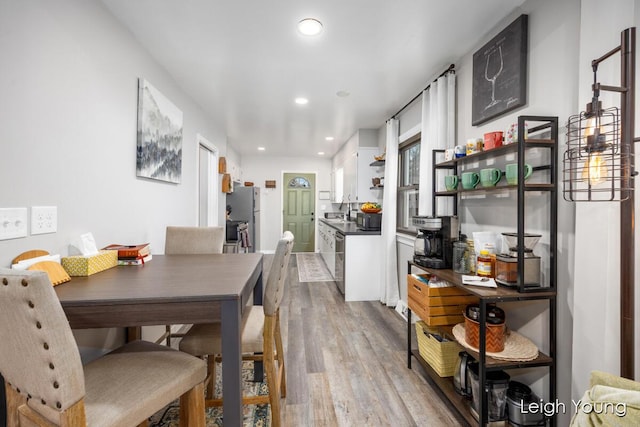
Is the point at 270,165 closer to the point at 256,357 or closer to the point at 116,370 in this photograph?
the point at 256,357

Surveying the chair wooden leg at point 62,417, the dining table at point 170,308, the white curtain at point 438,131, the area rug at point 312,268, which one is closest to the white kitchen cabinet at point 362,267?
the area rug at point 312,268

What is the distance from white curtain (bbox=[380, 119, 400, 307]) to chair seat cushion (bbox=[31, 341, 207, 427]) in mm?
2738

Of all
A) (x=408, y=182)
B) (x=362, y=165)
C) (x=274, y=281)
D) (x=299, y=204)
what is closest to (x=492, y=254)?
(x=274, y=281)

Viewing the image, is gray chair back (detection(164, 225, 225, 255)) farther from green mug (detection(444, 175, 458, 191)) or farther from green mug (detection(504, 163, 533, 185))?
green mug (detection(504, 163, 533, 185))

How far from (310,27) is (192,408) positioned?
216cm

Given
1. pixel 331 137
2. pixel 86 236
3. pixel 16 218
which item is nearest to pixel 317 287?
pixel 331 137

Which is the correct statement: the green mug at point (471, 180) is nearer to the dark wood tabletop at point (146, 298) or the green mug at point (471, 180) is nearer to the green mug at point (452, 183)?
the green mug at point (452, 183)

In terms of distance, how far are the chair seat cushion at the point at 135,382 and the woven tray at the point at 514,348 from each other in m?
1.36

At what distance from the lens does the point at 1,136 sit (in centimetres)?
115

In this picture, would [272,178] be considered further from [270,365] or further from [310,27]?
[270,365]

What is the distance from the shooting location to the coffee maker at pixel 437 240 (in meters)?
1.97

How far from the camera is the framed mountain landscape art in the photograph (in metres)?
2.17

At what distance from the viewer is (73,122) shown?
1.53m

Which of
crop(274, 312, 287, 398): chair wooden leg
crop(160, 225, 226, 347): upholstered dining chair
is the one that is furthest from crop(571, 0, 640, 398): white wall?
crop(160, 225, 226, 347): upholstered dining chair
